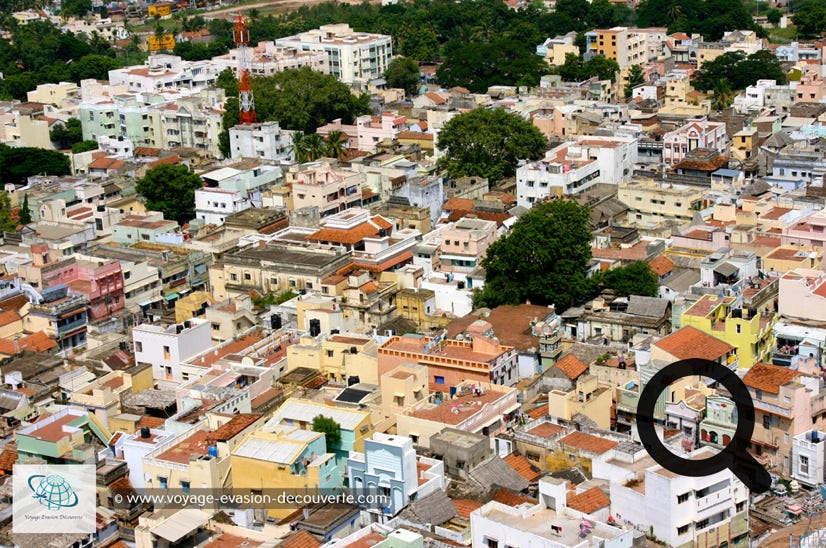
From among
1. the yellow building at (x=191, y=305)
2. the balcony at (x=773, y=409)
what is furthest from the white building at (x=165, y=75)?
the balcony at (x=773, y=409)

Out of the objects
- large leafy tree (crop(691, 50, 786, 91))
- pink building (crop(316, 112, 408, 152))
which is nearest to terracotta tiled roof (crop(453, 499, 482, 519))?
pink building (crop(316, 112, 408, 152))

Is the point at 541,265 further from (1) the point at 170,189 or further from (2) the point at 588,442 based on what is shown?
(1) the point at 170,189

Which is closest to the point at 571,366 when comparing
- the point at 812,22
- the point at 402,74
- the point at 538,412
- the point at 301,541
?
the point at 538,412

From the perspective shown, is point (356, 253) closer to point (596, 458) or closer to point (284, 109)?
point (596, 458)

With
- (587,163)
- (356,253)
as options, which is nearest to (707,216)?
(587,163)

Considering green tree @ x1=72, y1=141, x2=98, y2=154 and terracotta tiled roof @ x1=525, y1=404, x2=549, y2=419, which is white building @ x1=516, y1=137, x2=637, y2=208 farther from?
green tree @ x1=72, y1=141, x2=98, y2=154

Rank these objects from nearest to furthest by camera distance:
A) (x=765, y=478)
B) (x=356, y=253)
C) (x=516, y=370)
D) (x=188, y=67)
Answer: (x=765, y=478) → (x=516, y=370) → (x=356, y=253) → (x=188, y=67)
